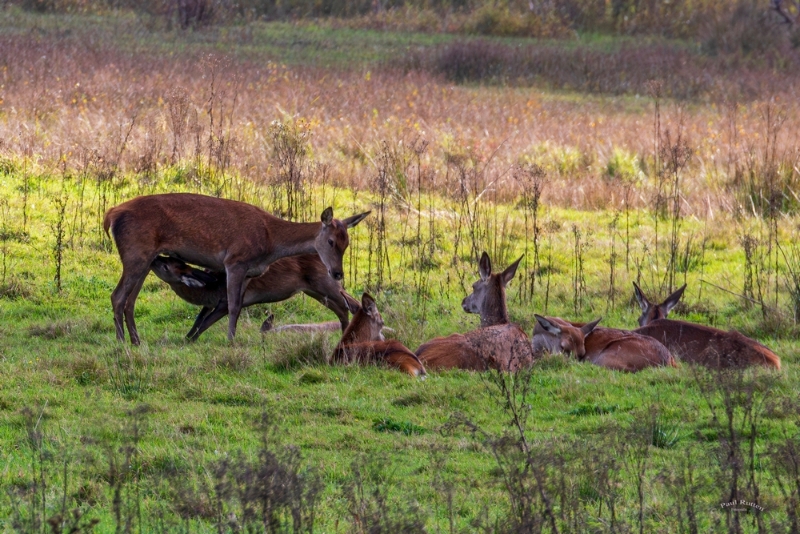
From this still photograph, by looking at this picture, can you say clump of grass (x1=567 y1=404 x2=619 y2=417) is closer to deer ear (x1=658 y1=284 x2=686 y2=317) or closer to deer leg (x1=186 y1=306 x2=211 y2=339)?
deer ear (x1=658 y1=284 x2=686 y2=317)

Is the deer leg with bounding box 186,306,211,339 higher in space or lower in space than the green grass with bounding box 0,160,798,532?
lower

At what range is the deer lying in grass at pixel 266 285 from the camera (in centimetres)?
1037

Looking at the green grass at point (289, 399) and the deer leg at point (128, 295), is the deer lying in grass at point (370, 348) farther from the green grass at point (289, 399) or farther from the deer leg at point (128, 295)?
the deer leg at point (128, 295)

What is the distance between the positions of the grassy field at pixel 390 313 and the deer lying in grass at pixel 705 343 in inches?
12.9

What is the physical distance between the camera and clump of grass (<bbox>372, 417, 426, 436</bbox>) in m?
7.03

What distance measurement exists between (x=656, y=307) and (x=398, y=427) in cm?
371

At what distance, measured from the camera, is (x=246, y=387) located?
7.77 meters

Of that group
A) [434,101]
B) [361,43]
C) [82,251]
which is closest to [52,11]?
[361,43]

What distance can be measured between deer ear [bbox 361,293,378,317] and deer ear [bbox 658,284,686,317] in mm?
2659

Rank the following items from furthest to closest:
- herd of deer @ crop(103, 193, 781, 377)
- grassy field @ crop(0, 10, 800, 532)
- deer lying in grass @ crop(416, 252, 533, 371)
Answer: herd of deer @ crop(103, 193, 781, 377) < deer lying in grass @ crop(416, 252, 533, 371) < grassy field @ crop(0, 10, 800, 532)

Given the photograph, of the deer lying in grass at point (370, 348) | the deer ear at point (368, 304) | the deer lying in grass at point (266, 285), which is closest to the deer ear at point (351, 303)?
the deer lying in grass at point (266, 285)

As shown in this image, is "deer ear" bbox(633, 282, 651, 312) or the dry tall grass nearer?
"deer ear" bbox(633, 282, 651, 312)

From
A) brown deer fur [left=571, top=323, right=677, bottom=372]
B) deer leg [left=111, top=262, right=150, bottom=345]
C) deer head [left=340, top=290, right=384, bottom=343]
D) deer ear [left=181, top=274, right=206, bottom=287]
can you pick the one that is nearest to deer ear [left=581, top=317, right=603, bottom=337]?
brown deer fur [left=571, top=323, right=677, bottom=372]

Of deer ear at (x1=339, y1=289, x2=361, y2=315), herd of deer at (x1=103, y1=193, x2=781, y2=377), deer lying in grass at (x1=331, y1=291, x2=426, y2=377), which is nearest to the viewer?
deer lying in grass at (x1=331, y1=291, x2=426, y2=377)
